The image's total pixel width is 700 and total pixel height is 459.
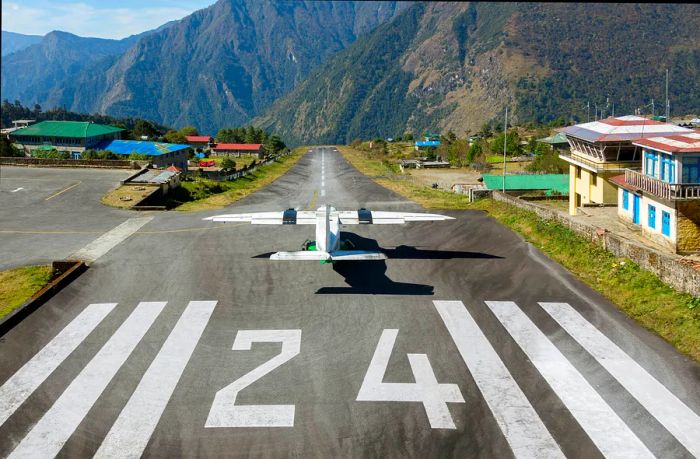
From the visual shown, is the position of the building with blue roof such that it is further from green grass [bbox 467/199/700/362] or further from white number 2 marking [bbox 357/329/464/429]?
white number 2 marking [bbox 357/329/464/429]

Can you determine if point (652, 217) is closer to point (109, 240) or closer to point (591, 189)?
point (591, 189)

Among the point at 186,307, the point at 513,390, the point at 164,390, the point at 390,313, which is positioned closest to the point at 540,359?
the point at 513,390

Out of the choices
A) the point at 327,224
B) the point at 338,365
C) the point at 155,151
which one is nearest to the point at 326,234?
the point at 327,224

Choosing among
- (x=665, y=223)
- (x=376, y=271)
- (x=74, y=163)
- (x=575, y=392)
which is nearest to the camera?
(x=575, y=392)

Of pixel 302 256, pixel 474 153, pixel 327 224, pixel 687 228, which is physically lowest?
pixel 687 228

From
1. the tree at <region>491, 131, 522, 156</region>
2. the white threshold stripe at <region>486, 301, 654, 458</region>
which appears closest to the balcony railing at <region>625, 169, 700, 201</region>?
the white threshold stripe at <region>486, 301, 654, 458</region>

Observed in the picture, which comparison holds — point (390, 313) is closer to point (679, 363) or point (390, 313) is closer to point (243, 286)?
point (243, 286)
